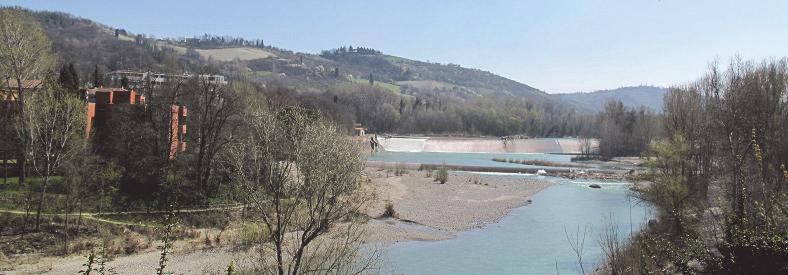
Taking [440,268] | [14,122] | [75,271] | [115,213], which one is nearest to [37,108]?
[14,122]

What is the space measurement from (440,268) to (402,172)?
4259 centimetres

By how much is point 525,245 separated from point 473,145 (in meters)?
96.0

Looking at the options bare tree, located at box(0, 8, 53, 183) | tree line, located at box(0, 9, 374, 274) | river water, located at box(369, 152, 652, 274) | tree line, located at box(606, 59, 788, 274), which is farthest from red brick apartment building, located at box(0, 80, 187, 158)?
tree line, located at box(606, 59, 788, 274)

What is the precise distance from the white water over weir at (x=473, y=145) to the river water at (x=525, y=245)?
247 feet

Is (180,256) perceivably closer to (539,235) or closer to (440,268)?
(440,268)

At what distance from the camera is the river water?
2578 cm

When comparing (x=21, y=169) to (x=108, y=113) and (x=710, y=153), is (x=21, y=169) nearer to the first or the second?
(x=108, y=113)

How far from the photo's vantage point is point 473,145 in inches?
4973

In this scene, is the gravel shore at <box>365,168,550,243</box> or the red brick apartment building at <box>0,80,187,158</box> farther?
the red brick apartment building at <box>0,80,187,158</box>

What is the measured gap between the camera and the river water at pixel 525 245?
2578 cm

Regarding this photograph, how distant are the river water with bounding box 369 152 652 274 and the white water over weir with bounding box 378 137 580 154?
75.2 meters

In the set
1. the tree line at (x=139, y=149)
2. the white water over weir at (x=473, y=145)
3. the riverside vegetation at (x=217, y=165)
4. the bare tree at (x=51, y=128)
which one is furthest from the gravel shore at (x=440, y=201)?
the white water over weir at (x=473, y=145)

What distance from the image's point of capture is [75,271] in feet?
75.4

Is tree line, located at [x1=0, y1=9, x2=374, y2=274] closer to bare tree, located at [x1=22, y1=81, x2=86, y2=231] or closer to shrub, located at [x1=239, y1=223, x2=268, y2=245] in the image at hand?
bare tree, located at [x1=22, y1=81, x2=86, y2=231]
